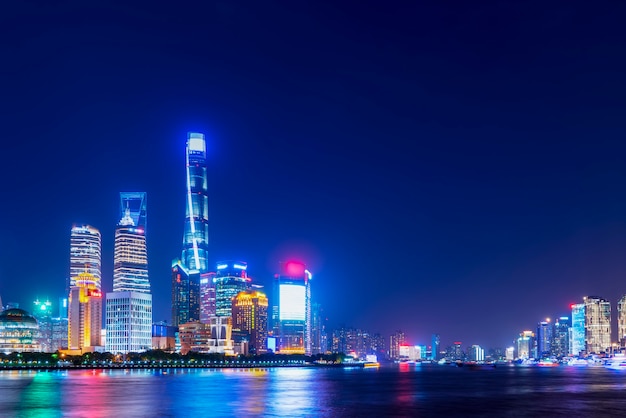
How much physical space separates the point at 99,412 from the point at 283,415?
1825cm

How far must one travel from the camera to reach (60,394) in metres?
106

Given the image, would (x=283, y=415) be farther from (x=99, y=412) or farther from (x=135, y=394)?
(x=135, y=394)

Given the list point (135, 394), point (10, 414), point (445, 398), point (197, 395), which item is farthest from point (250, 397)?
point (10, 414)

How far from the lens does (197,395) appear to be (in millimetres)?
105500

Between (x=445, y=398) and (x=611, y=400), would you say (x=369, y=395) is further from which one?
(x=611, y=400)

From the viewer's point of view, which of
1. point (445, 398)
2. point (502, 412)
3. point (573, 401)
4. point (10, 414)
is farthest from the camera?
point (445, 398)

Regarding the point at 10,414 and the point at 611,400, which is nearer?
the point at 10,414

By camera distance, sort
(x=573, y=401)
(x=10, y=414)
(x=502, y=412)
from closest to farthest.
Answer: (x=10, y=414) < (x=502, y=412) < (x=573, y=401)

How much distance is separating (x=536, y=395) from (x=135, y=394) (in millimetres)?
55239

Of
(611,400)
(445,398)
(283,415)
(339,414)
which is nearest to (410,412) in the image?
(339,414)

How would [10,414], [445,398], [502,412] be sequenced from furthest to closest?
[445,398] → [502,412] → [10,414]

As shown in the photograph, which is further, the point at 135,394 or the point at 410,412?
the point at 135,394

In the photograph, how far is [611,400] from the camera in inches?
3836

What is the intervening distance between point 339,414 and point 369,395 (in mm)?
34394
